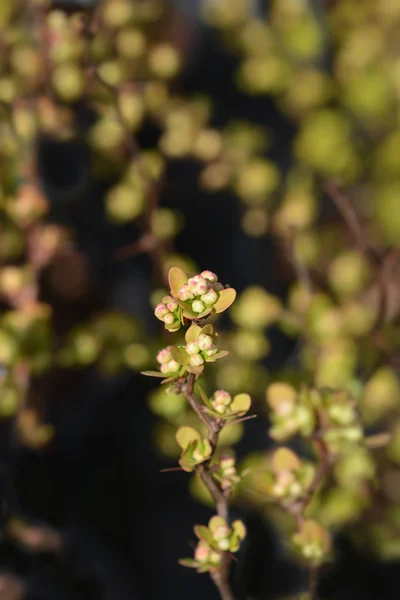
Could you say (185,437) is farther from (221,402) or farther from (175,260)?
(175,260)

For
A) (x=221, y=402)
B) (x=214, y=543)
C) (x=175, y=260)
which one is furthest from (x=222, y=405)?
(x=175, y=260)

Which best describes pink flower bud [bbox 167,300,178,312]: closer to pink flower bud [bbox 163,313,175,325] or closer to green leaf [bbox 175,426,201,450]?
pink flower bud [bbox 163,313,175,325]

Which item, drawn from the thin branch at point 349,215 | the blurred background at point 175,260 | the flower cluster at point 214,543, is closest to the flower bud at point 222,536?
the flower cluster at point 214,543

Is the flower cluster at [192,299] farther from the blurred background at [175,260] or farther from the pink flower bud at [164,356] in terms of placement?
the blurred background at [175,260]

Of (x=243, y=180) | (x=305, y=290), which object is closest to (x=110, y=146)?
(x=243, y=180)

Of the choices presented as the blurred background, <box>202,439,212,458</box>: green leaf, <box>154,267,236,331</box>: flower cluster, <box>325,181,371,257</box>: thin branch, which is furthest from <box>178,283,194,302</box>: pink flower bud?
<box>325,181,371,257</box>: thin branch
